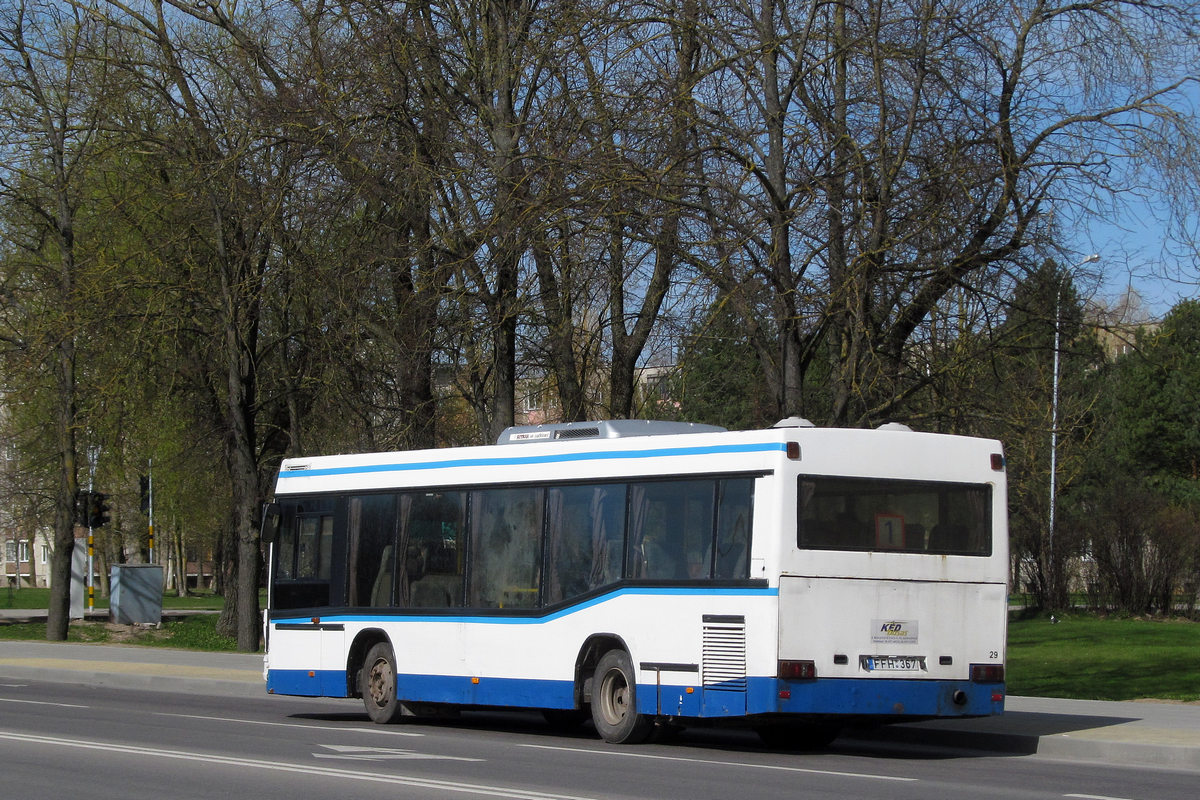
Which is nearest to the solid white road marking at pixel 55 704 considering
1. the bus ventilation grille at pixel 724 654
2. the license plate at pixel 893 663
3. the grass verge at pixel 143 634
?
the bus ventilation grille at pixel 724 654

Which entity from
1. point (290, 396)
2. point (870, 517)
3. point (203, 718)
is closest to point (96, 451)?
point (290, 396)

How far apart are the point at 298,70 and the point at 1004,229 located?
10.4 m

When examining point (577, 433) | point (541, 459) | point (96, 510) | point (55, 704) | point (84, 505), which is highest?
point (577, 433)

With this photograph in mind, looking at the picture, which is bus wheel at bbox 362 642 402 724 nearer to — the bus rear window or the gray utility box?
the bus rear window

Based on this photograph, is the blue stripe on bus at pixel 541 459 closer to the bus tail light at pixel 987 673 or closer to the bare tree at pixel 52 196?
the bus tail light at pixel 987 673

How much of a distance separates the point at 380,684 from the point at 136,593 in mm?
25548

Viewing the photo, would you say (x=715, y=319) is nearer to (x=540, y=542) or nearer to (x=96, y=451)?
(x=540, y=542)

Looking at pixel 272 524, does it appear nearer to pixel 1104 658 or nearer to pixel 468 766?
pixel 468 766

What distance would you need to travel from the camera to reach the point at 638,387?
25141 millimetres

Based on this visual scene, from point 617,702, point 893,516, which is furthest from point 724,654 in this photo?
point 893,516

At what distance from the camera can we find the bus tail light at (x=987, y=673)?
44.6ft

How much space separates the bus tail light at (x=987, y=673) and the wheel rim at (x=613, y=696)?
3130 mm

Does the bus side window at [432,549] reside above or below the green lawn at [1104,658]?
above

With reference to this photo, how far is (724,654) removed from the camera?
1309 centimetres
